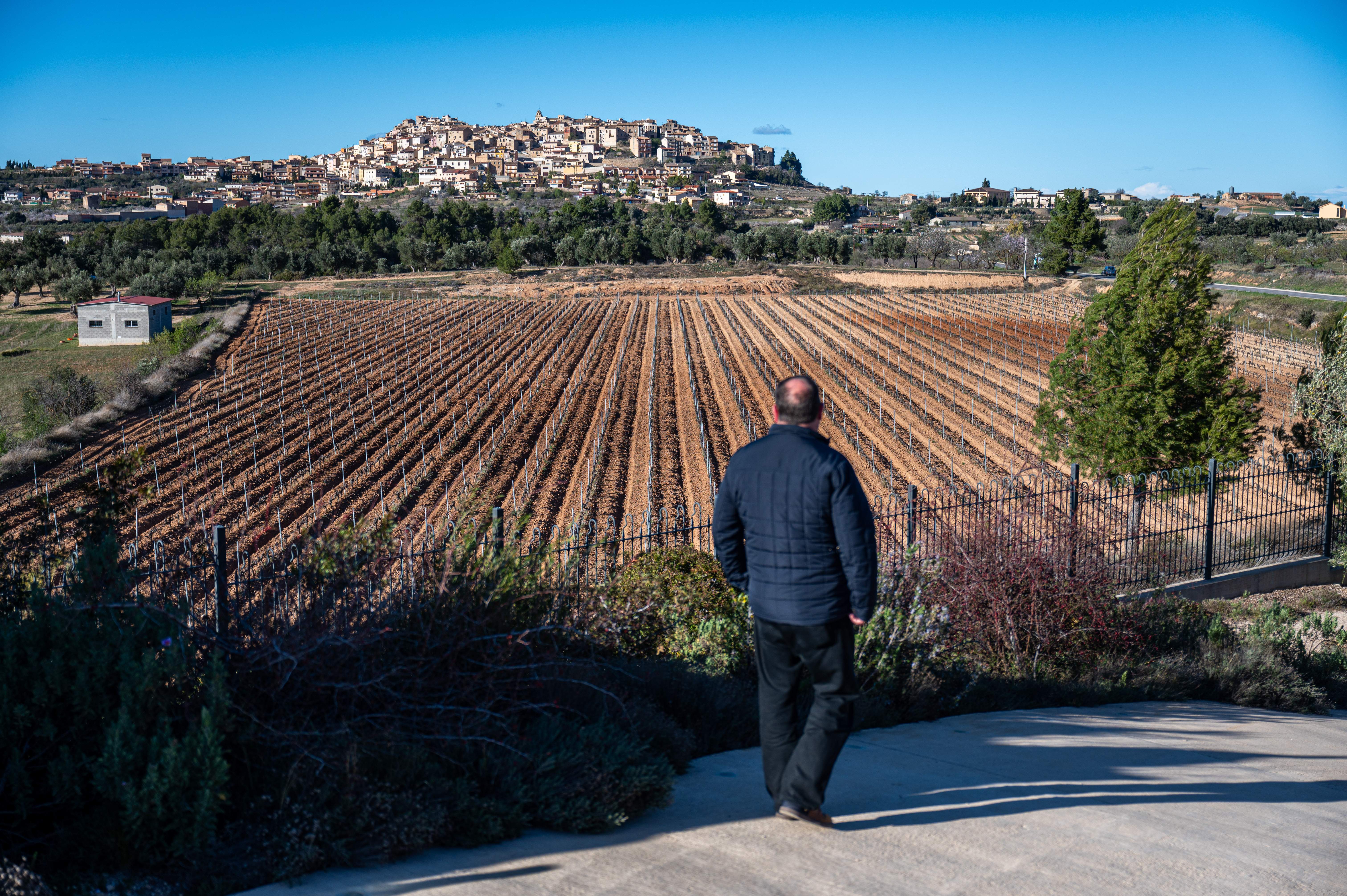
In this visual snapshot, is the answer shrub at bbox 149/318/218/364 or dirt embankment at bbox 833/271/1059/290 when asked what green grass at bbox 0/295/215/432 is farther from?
dirt embankment at bbox 833/271/1059/290

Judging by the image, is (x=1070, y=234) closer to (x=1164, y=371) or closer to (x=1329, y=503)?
(x=1164, y=371)

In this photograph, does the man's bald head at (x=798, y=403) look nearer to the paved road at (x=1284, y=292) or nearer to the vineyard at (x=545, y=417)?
the vineyard at (x=545, y=417)

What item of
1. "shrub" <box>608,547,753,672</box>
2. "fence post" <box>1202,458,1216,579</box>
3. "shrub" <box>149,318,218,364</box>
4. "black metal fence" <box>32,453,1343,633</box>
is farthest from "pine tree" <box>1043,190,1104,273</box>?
"shrub" <box>608,547,753,672</box>

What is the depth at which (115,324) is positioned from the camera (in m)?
48.4

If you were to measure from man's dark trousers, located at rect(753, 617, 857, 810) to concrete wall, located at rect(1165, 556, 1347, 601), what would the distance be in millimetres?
7725

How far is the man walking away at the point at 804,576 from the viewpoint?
11.6 feet

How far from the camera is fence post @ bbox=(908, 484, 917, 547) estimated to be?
7.64m

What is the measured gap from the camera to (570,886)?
3.14 meters

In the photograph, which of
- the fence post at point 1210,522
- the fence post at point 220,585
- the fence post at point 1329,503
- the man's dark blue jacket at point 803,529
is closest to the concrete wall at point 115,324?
the fence post at point 1210,522

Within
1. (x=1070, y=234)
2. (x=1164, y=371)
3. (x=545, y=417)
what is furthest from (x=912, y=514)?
(x=1070, y=234)

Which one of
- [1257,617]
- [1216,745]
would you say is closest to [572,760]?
[1216,745]

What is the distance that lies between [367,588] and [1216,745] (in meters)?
4.44

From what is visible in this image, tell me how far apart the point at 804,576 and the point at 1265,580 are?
999 centimetres

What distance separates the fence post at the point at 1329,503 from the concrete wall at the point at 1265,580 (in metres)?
0.15
